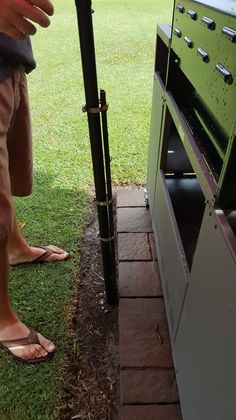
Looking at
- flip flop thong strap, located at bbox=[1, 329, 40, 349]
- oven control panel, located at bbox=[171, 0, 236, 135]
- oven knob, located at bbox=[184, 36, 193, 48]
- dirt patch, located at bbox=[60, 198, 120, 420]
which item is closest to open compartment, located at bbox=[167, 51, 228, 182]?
oven control panel, located at bbox=[171, 0, 236, 135]

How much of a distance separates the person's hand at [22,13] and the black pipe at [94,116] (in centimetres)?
11

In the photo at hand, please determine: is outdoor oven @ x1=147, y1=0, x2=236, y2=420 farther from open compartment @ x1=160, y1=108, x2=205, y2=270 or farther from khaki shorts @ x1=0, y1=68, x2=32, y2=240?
khaki shorts @ x1=0, y1=68, x2=32, y2=240

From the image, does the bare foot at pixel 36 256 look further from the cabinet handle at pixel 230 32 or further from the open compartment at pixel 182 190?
the cabinet handle at pixel 230 32

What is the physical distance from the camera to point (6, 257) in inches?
55.5

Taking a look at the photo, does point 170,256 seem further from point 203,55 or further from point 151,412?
point 203,55

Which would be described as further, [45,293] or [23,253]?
[23,253]

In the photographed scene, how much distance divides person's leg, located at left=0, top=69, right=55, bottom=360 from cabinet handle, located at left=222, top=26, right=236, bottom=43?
2.42 ft

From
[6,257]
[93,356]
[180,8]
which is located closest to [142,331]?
Result: [93,356]

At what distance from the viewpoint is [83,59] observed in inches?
40.5

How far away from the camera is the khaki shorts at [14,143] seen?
3.92 feet

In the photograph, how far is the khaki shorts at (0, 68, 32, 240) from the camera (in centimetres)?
120

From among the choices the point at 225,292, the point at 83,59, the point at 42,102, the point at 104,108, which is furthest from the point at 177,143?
the point at 42,102

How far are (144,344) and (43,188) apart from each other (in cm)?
136

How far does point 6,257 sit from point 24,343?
0.39 metres
